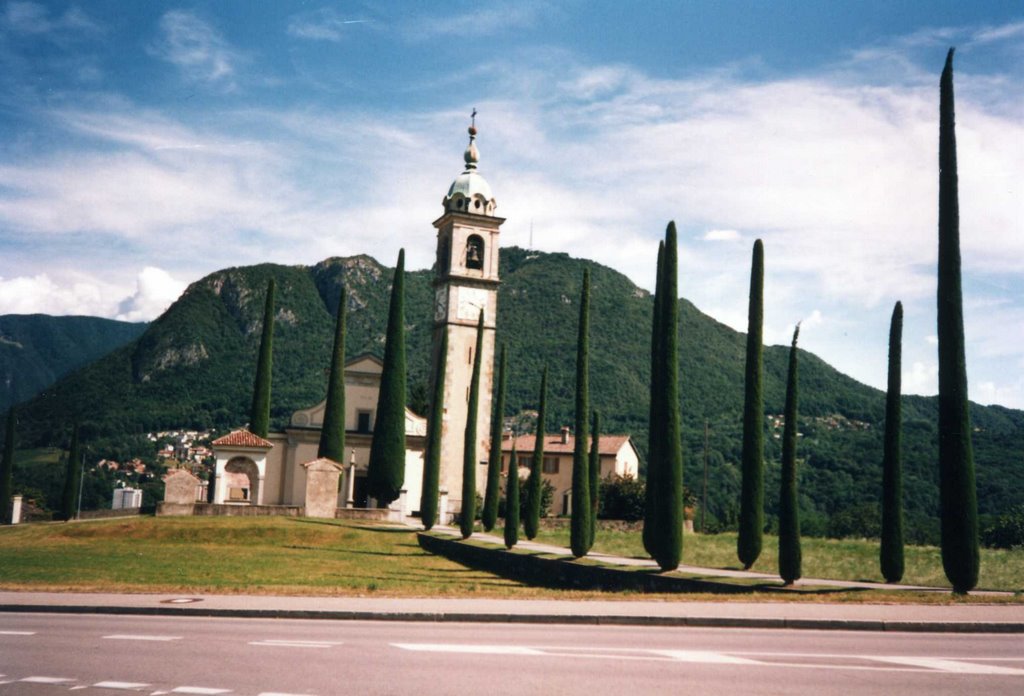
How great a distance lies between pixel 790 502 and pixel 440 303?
113 ft

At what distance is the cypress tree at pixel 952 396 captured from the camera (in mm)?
19609

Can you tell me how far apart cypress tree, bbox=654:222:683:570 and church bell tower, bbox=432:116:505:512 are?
2555 cm

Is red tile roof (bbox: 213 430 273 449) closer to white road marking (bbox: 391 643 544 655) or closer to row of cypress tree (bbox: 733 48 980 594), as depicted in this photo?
row of cypress tree (bbox: 733 48 980 594)

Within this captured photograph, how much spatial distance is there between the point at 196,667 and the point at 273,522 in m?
33.0

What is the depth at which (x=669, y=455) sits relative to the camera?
2577 cm

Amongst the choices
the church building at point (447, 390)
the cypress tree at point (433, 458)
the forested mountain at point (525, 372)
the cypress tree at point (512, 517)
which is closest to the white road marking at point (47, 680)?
the cypress tree at point (512, 517)

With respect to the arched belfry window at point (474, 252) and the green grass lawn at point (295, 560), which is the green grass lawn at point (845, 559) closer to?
→ the green grass lawn at point (295, 560)

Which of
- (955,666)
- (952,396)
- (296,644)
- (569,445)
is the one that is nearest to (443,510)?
(569,445)

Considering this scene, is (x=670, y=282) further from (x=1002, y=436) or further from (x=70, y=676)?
(x=1002, y=436)

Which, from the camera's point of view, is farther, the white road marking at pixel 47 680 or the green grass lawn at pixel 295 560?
the green grass lawn at pixel 295 560

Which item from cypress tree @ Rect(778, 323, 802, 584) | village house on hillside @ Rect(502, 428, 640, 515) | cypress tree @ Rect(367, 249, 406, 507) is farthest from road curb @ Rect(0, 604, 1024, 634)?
village house on hillside @ Rect(502, 428, 640, 515)

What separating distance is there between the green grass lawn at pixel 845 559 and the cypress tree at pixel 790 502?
4083 mm

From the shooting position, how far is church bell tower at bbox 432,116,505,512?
5253 cm

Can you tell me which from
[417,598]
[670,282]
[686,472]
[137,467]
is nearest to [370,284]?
[137,467]
